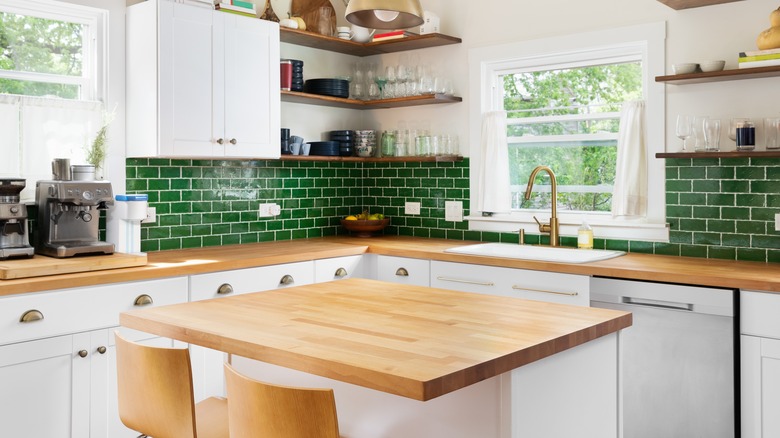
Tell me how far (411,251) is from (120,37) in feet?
6.73

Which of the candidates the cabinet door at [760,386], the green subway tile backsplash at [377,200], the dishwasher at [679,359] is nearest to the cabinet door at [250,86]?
the green subway tile backsplash at [377,200]

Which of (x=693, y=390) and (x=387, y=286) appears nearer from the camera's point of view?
(x=387, y=286)

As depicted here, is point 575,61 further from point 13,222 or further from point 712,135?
point 13,222

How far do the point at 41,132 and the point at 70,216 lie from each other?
1.82 feet

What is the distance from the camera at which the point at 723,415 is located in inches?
127

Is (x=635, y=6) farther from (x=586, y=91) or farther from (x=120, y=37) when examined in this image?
(x=120, y=37)

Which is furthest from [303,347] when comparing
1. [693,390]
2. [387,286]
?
[693,390]

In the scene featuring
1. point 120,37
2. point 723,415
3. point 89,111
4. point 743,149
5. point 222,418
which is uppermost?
point 120,37

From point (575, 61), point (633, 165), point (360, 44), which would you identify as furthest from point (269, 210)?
point (633, 165)

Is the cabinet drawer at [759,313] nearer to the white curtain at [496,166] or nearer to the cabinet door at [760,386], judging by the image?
the cabinet door at [760,386]

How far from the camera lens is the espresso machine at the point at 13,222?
3363mm

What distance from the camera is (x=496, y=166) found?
15.8 feet

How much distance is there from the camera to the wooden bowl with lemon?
203 inches

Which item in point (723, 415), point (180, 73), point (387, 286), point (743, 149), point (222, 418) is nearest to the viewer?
point (222, 418)
